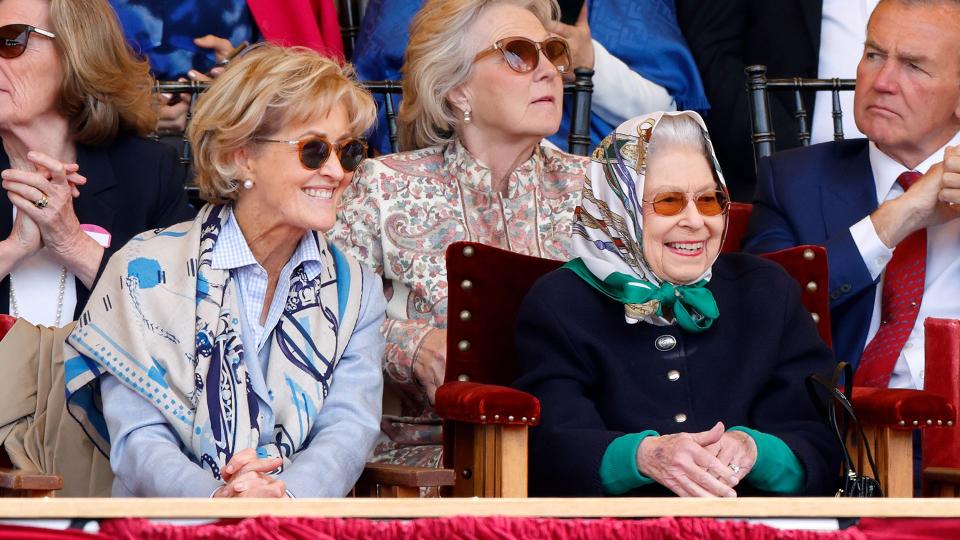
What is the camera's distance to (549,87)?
339 centimetres

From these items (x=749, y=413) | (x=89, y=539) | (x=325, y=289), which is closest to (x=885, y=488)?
(x=749, y=413)

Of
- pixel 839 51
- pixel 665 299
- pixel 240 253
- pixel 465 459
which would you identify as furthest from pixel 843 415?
pixel 839 51

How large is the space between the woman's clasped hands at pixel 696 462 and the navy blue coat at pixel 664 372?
11 centimetres

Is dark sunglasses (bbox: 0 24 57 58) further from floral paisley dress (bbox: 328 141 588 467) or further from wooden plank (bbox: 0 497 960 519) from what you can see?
wooden plank (bbox: 0 497 960 519)

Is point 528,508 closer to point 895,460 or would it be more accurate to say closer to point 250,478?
point 250,478

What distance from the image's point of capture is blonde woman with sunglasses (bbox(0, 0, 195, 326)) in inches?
120

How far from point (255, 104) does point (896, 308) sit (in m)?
1.46

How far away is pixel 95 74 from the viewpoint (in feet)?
10.6

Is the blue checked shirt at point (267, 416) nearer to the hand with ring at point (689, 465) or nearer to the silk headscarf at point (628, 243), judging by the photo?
the silk headscarf at point (628, 243)

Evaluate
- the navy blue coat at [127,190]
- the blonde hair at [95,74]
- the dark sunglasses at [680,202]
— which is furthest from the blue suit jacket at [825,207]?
the blonde hair at [95,74]

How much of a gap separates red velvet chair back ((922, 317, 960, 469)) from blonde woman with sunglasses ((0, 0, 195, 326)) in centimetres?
168

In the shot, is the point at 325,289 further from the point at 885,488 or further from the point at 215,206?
the point at 885,488

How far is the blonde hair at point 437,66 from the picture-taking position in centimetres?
344

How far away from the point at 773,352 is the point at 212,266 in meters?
1.04
